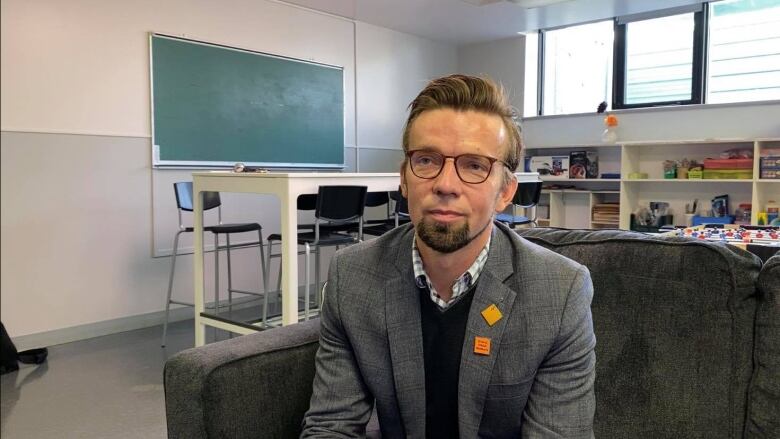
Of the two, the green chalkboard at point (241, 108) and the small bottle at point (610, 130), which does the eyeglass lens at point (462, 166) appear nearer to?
the green chalkboard at point (241, 108)

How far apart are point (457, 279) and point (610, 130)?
16.8 feet

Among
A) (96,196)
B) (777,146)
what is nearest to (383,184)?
(96,196)

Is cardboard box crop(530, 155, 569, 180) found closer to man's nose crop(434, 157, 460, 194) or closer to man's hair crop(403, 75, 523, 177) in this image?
man's hair crop(403, 75, 523, 177)

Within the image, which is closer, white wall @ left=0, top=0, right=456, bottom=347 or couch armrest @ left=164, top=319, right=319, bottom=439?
couch armrest @ left=164, top=319, right=319, bottom=439

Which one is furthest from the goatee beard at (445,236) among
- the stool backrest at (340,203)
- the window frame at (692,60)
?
the window frame at (692,60)

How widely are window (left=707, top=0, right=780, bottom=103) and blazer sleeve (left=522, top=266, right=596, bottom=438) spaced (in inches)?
198

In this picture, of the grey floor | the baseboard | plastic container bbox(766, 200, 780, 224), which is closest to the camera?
the grey floor

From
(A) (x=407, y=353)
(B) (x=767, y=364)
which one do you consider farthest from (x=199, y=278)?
(B) (x=767, y=364)

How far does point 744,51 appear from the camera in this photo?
5.20 m

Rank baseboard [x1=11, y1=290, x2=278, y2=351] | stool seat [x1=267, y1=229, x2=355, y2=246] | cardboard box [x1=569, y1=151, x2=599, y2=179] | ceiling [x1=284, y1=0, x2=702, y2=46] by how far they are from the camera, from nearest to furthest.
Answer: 1. stool seat [x1=267, y1=229, x2=355, y2=246]
2. baseboard [x1=11, y1=290, x2=278, y2=351]
3. ceiling [x1=284, y1=0, x2=702, y2=46]
4. cardboard box [x1=569, y1=151, x2=599, y2=179]

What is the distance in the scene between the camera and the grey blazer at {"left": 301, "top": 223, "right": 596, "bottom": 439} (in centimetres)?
105

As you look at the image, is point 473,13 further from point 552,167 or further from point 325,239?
point 325,239

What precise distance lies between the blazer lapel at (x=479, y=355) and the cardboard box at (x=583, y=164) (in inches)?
200

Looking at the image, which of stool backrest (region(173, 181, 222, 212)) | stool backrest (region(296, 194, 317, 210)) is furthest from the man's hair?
stool backrest (region(173, 181, 222, 212))
